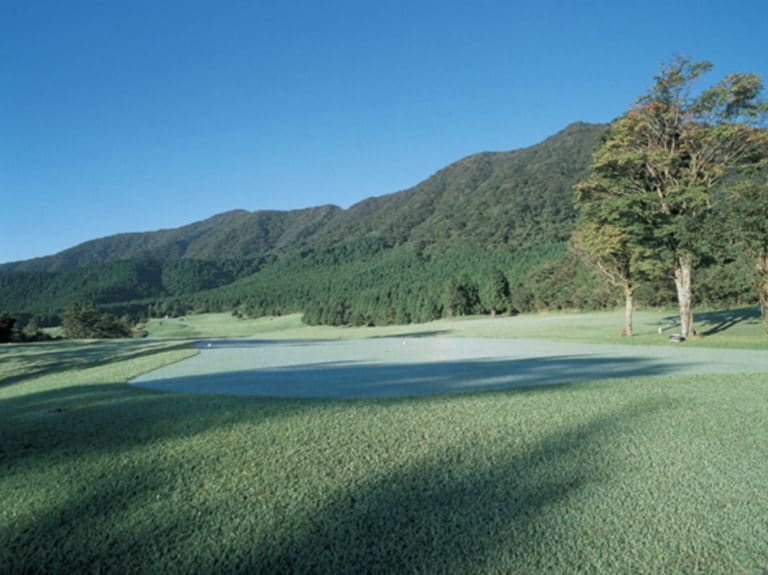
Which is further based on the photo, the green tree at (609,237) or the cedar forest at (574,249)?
the green tree at (609,237)

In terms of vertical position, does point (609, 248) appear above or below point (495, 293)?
above

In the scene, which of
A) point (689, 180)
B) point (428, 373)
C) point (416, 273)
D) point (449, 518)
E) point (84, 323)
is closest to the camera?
point (449, 518)

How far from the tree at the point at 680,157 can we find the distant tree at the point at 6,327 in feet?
198

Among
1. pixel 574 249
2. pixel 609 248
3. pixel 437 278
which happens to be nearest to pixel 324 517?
pixel 609 248

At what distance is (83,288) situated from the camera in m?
169

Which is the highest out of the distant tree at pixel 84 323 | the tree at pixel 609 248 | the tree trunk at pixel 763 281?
the tree at pixel 609 248

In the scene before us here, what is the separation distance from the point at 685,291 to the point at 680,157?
6514mm

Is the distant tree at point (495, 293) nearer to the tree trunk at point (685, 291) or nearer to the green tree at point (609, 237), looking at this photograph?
the green tree at point (609, 237)

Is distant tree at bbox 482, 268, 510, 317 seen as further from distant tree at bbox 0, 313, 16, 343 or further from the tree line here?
distant tree at bbox 0, 313, 16, 343

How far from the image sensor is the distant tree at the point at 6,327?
52.5m

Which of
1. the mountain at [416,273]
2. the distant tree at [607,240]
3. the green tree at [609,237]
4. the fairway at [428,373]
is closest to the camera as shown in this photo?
the fairway at [428,373]

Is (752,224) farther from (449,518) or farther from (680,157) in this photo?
(449,518)

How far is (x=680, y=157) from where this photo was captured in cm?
2345

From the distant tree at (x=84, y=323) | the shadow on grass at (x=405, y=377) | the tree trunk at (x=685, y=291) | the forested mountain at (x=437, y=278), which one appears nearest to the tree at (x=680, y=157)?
the tree trunk at (x=685, y=291)
